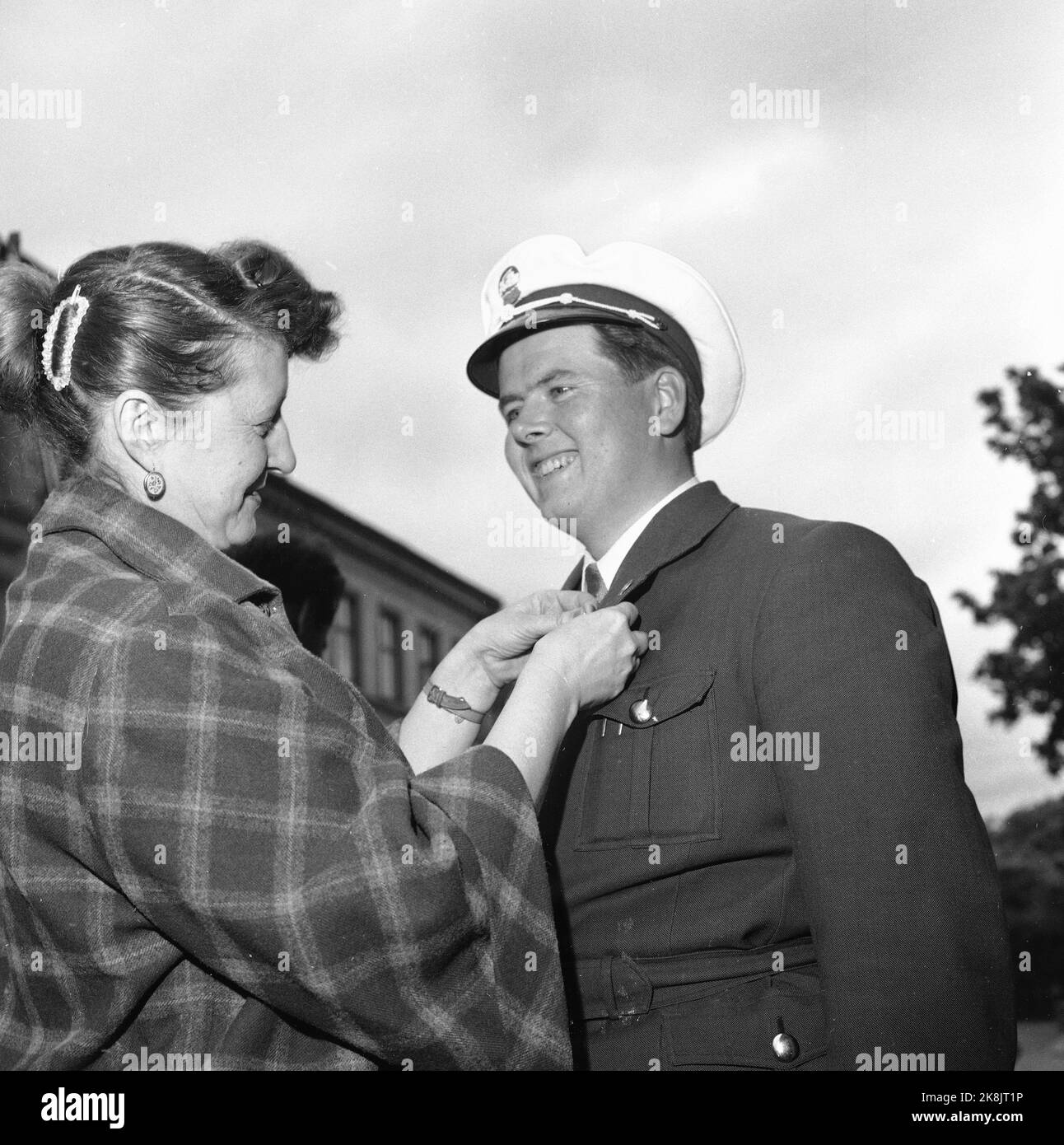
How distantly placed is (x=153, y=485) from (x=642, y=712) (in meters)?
0.90

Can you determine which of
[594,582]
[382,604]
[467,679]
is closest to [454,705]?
[467,679]

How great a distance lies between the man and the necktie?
0.9 inches

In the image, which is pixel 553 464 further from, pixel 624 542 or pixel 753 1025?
pixel 753 1025

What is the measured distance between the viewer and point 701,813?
2.08m

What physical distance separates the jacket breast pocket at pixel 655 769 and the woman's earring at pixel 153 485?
0.87 metres

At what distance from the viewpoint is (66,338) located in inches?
72.6

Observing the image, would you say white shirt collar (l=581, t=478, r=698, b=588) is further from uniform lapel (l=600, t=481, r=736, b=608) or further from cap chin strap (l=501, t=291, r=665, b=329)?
cap chin strap (l=501, t=291, r=665, b=329)

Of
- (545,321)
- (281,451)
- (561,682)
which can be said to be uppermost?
(545,321)

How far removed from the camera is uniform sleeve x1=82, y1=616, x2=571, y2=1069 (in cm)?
146

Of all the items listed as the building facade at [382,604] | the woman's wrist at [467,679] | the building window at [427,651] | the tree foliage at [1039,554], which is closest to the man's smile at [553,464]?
the woman's wrist at [467,679]
